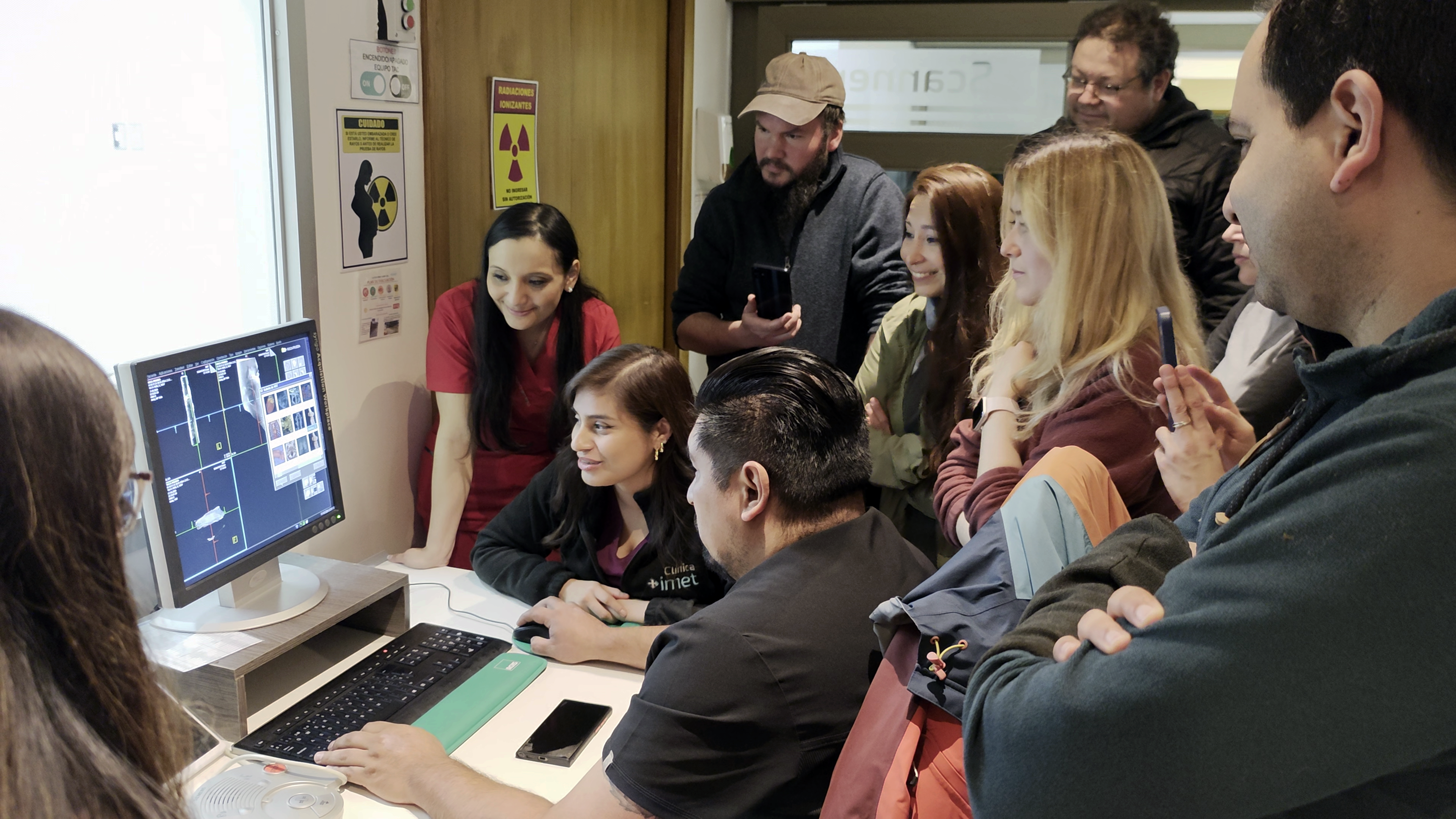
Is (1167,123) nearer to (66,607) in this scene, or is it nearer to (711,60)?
(711,60)

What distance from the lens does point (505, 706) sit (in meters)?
1.58

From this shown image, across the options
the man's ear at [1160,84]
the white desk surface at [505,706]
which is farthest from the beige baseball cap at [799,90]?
the white desk surface at [505,706]

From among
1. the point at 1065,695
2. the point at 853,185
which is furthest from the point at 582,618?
the point at 853,185

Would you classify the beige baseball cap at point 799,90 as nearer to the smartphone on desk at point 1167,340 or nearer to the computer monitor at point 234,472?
the computer monitor at point 234,472

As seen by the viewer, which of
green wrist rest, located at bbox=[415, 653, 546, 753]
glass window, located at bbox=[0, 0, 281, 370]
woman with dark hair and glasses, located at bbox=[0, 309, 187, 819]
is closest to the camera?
woman with dark hair and glasses, located at bbox=[0, 309, 187, 819]

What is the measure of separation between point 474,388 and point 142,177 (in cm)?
86

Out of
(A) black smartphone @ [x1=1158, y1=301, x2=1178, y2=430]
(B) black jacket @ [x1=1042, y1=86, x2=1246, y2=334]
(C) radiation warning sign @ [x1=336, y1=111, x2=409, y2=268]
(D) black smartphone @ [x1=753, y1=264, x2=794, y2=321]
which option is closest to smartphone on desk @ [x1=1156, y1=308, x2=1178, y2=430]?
(A) black smartphone @ [x1=1158, y1=301, x2=1178, y2=430]

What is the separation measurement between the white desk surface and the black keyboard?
45mm

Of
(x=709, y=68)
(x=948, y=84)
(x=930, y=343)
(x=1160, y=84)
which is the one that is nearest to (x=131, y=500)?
(x=930, y=343)

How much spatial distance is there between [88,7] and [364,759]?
1.32 m

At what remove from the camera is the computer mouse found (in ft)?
5.75

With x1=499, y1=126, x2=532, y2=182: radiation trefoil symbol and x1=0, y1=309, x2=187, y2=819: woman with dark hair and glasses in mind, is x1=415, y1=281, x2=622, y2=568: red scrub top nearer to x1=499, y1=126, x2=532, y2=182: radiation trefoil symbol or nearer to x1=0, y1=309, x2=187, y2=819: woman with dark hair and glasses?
x1=499, y1=126, x2=532, y2=182: radiation trefoil symbol

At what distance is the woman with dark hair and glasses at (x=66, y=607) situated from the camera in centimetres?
65

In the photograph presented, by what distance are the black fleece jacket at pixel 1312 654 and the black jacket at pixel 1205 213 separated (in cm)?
182
